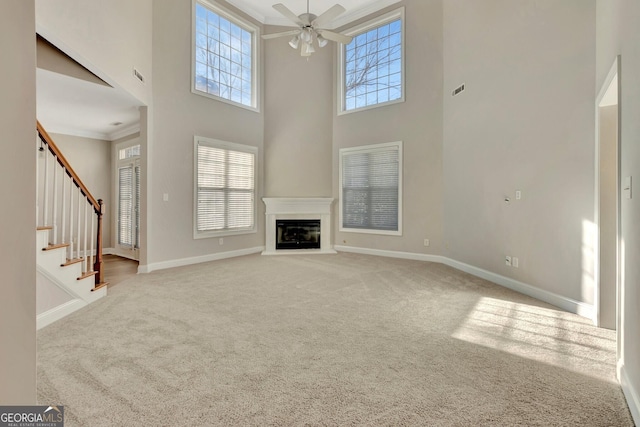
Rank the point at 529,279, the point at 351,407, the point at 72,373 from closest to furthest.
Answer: the point at 351,407
the point at 72,373
the point at 529,279

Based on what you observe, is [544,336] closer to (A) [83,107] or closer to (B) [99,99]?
(B) [99,99]

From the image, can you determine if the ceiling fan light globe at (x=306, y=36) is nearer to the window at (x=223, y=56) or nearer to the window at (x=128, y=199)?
the window at (x=223, y=56)

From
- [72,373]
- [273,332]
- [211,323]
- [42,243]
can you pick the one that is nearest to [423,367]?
[273,332]

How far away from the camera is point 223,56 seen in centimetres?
659

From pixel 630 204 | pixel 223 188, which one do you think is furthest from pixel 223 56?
pixel 630 204

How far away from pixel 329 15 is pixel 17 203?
4.47 meters

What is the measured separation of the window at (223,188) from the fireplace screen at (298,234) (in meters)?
0.60

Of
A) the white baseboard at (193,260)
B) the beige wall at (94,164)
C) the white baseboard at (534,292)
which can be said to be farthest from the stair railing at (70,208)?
the white baseboard at (534,292)

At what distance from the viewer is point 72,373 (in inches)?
84.2

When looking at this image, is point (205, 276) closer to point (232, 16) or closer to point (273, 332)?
point (273, 332)

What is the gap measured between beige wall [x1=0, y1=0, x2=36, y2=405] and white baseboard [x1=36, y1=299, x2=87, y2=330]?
228 cm

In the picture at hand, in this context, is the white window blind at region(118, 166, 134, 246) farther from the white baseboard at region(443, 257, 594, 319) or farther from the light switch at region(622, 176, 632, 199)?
the light switch at region(622, 176, 632, 199)

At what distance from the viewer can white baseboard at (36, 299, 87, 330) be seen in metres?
2.99

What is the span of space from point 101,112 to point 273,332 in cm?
487
